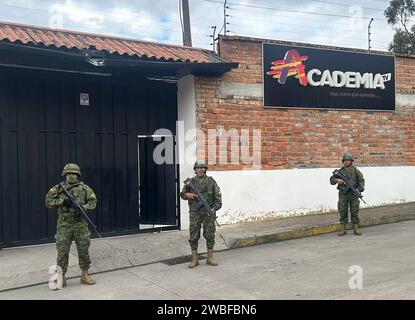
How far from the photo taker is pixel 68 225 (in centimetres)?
558

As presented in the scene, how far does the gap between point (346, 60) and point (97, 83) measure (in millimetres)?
5818

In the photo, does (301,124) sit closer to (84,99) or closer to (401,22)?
(84,99)

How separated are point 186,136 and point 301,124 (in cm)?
276

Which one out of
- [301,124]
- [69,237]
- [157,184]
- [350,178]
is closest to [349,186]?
[350,178]

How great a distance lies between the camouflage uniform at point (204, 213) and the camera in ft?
21.4

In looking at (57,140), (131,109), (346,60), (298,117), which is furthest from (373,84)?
(57,140)

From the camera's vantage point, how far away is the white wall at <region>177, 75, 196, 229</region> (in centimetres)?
880

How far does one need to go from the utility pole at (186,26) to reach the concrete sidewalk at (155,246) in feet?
24.6

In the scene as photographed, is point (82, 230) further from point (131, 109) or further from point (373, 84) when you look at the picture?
point (373, 84)

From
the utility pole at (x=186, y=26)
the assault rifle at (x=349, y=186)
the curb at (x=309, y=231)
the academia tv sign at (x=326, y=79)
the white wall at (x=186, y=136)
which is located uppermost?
the utility pole at (x=186, y=26)

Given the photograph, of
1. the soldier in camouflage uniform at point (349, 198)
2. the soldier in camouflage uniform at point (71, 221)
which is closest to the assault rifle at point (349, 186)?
the soldier in camouflage uniform at point (349, 198)

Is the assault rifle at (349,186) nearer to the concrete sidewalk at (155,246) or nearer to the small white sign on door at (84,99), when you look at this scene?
the concrete sidewalk at (155,246)

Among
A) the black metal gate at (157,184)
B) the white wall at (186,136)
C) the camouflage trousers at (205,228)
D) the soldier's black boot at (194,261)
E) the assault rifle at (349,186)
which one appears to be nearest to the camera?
the soldier's black boot at (194,261)
